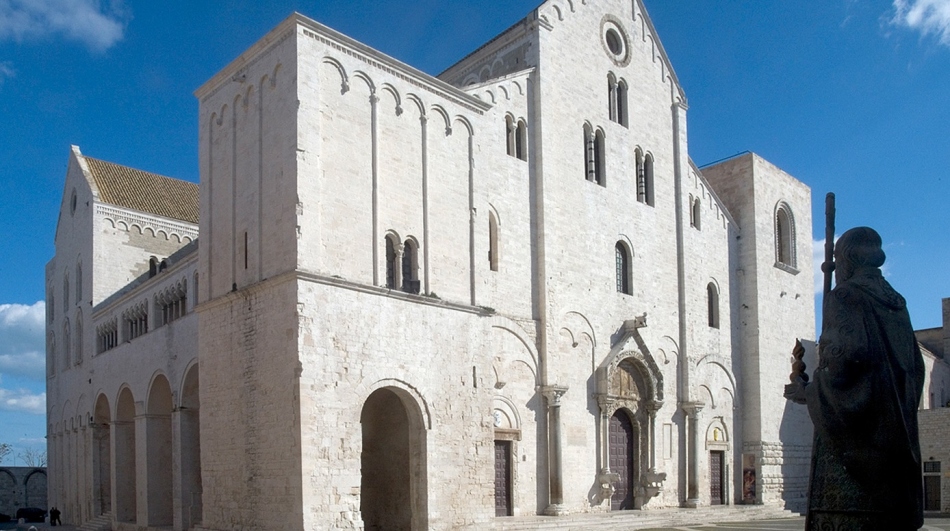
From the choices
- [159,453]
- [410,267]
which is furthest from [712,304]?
[159,453]

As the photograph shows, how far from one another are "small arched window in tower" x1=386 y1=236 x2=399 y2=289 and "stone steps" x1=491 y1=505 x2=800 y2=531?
5.61 meters

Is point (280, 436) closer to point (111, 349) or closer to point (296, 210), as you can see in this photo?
point (296, 210)

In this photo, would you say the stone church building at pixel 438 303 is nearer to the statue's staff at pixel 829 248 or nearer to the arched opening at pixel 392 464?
the arched opening at pixel 392 464

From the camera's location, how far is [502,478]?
69.1 feet

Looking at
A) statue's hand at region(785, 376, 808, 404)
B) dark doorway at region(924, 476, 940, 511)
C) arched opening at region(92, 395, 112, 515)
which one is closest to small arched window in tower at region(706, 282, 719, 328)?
dark doorway at region(924, 476, 940, 511)

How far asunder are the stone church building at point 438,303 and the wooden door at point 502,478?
0.06 metres

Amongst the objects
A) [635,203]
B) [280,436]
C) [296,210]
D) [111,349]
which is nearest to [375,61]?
[296,210]

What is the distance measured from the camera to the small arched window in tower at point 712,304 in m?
29.0

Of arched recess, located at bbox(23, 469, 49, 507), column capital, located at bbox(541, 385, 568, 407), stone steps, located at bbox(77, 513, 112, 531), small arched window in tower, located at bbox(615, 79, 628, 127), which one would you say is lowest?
arched recess, located at bbox(23, 469, 49, 507)

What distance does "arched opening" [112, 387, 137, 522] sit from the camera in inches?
1027

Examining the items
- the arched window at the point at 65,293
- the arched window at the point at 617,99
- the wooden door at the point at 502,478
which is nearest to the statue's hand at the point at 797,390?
the wooden door at the point at 502,478

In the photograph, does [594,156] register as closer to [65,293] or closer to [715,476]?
[715,476]

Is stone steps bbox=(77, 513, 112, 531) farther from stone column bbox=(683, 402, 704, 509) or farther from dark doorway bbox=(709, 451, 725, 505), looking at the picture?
dark doorway bbox=(709, 451, 725, 505)

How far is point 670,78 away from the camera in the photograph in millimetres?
28406
